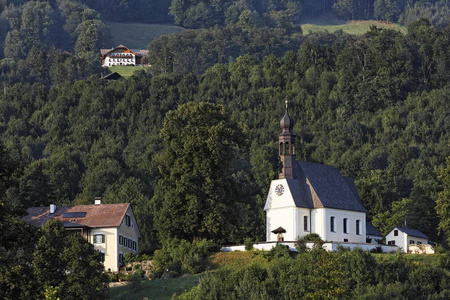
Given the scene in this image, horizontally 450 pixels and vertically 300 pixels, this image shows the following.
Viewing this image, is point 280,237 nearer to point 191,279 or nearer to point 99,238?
point 191,279

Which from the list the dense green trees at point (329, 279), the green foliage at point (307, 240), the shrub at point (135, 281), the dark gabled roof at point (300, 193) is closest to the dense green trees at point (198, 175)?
the dark gabled roof at point (300, 193)

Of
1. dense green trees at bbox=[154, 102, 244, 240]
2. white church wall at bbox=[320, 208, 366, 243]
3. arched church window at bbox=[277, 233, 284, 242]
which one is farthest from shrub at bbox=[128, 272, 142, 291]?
white church wall at bbox=[320, 208, 366, 243]

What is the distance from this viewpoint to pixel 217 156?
8181cm

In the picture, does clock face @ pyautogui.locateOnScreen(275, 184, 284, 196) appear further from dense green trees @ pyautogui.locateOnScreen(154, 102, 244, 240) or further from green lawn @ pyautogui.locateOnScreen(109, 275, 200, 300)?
green lawn @ pyautogui.locateOnScreen(109, 275, 200, 300)

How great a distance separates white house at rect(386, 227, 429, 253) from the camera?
86.6m

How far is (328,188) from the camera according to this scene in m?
85.5

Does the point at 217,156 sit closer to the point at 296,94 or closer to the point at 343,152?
the point at 343,152

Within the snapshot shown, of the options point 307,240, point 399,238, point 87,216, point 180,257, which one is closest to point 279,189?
point 307,240

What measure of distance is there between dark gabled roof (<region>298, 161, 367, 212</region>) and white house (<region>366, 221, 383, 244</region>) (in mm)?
3695

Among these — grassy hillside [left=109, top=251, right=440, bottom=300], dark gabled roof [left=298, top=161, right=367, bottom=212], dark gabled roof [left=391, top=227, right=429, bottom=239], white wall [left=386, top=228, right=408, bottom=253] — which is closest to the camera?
grassy hillside [left=109, top=251, right=440, bottom=300]

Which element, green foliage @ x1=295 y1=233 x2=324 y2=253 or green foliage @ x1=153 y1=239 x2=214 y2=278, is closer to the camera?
green foliage @ x1=295 y1=233 x2=324 y2=253

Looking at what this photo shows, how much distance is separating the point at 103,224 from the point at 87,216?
6.69 ft

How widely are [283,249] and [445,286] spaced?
1159cm

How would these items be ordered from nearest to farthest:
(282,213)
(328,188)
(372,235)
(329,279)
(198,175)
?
(329,279) < (198,175) < (282,213) < (328,188) < (372,235)
